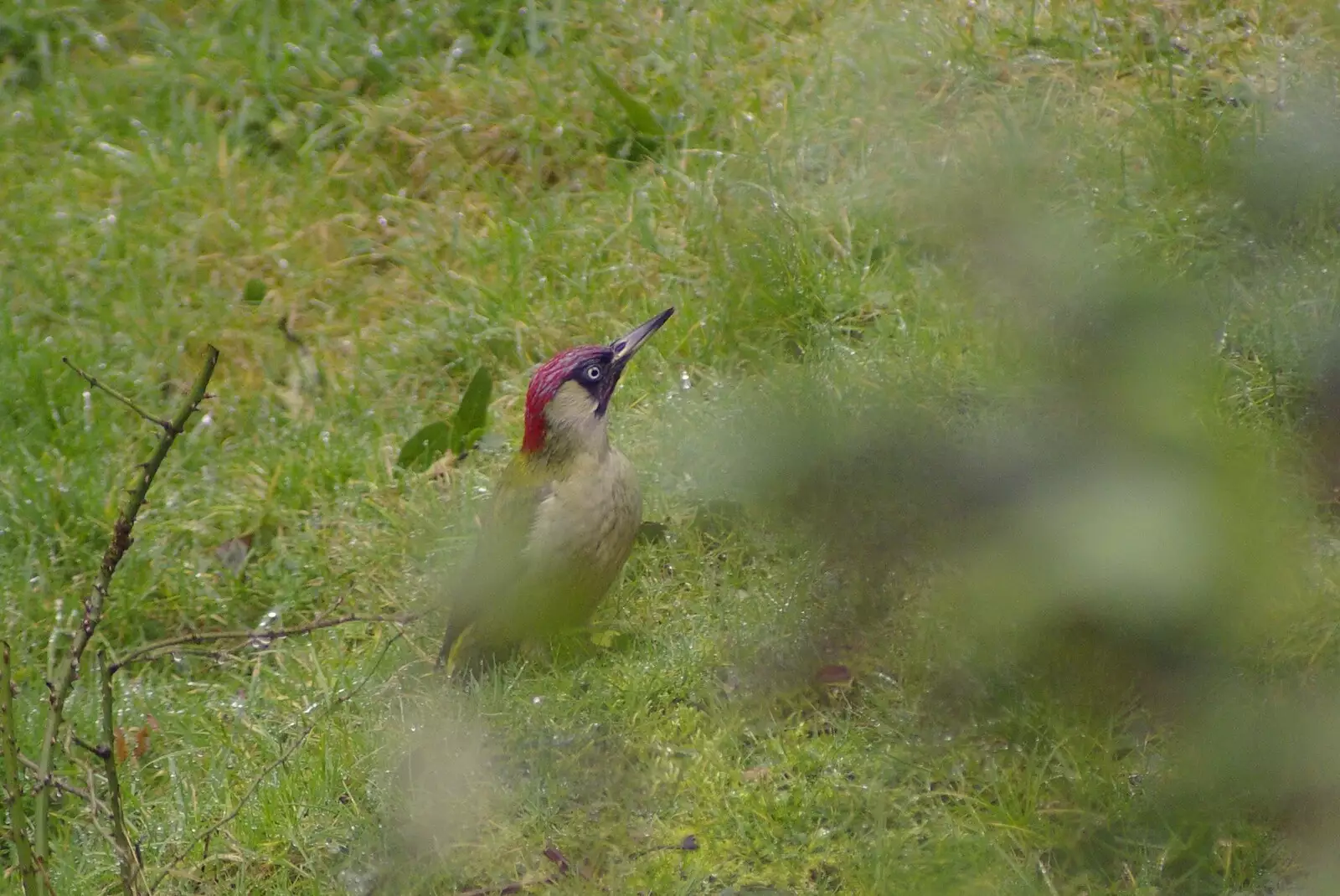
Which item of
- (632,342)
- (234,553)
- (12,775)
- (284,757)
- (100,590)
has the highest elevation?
(100,590)

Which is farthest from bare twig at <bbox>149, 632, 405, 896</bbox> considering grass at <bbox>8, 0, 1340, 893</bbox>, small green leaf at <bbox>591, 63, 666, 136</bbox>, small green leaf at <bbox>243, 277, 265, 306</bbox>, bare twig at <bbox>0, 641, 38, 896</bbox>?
small green leaf at <bbox>591, 63, 666, 136</bbox>

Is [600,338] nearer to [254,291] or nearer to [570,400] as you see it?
[570,400]

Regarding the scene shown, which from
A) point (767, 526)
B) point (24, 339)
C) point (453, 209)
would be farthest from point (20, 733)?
point (767, 526)

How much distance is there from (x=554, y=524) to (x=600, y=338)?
125 cm

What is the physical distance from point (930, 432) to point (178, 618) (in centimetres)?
337

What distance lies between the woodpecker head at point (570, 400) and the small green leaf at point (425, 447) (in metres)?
0.75

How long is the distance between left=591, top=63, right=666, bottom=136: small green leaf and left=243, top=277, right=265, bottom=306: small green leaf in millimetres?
1427

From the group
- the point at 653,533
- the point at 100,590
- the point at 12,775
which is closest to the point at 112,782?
the point at 12,775

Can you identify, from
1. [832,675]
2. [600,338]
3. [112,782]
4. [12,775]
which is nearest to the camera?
[832,675]

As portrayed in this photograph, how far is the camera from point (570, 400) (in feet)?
12.2

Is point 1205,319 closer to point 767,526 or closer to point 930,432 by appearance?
point 930,432

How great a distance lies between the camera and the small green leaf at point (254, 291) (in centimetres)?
529

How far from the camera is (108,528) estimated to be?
4379mm

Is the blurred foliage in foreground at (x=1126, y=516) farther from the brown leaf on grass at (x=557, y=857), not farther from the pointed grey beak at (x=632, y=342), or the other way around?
the pointed grey beak at (x=632, y=342)
